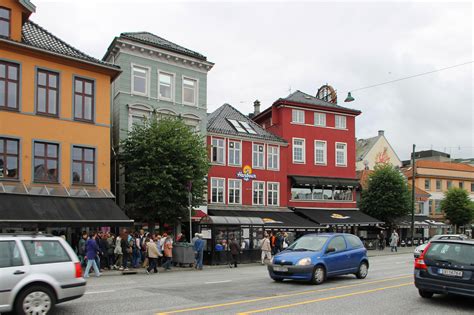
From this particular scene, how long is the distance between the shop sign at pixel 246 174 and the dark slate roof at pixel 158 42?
893 cm

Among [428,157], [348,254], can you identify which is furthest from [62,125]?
[428,157]

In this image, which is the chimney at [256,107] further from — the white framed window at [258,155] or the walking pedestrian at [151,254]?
the walking pedestrian at [151,254]

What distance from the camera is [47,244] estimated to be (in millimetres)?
9781

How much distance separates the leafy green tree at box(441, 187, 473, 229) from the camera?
54.3 m

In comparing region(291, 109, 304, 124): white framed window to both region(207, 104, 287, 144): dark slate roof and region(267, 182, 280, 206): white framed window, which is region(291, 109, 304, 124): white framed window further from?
region(267, 182, 280, 206): white framed window

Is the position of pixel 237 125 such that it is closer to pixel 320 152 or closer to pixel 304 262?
pixel 320 152

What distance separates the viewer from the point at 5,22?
23281 mm

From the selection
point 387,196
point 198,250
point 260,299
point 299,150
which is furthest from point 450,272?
point 387,196

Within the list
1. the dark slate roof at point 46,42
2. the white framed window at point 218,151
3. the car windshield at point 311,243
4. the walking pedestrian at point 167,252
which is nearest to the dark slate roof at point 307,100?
the white framed window at point 218,151

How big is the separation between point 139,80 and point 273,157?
13.2 m

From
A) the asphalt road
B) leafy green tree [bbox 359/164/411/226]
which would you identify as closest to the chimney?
leafy green tree [bbox 359/164/411/226]

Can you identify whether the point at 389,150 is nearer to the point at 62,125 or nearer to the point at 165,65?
the point at 165,65

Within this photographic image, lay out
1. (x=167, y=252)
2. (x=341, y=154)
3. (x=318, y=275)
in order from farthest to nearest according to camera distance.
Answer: (x=341, y=154), (x=167, y=252), (x=318, y=275)

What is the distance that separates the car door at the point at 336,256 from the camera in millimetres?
15375
